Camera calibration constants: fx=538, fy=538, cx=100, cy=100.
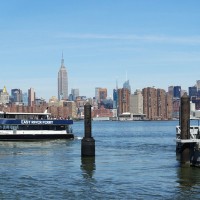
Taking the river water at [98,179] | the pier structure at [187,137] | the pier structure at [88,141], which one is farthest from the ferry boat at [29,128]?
the pier structure at [187,137]

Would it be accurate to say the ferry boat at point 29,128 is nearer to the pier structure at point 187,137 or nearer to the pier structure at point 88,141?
the pier structure at point 88,141

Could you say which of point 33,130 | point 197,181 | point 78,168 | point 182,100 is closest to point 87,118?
point 78,168

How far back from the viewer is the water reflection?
41.3m

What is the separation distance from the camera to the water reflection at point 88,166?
4131cm

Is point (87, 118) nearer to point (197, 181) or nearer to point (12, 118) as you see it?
point (197, 181)

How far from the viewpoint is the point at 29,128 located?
8688 centimetres

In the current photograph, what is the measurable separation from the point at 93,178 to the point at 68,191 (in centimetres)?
591

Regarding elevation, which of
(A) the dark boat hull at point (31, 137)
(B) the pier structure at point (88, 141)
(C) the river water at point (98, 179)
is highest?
(B) the pier structure at point (88, 141)

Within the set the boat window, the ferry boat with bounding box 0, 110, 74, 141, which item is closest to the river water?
the ferry boat with bounding box 0, 110, 74, 141

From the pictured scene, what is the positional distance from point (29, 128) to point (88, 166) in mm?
41950

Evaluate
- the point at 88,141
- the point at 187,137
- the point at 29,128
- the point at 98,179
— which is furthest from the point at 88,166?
the point at 29,128

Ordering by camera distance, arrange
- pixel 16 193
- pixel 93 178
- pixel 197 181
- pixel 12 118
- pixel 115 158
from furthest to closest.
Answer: pixel 12 118 → pixel 115 158 → pixel 93 178 → pixel 197 181 → pixel 16 193

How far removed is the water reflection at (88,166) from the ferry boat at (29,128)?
3699cm

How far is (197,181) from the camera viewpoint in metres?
36.6
